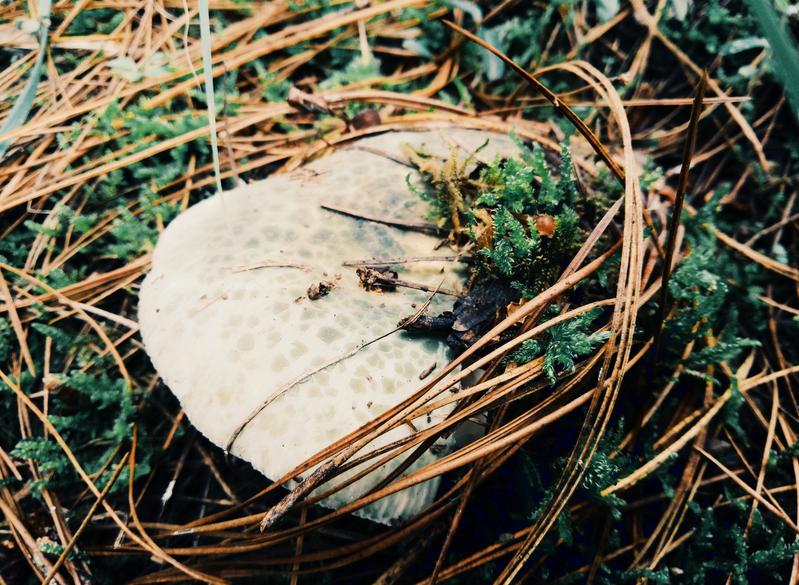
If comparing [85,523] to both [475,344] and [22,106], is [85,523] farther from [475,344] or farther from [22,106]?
[22,106]

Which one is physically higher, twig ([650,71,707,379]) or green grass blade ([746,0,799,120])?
green grass blade ([746,0,799,120])

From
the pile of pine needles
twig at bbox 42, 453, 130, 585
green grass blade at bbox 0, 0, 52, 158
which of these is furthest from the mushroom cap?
green grass blade at bbox 0, 0, 52, 158

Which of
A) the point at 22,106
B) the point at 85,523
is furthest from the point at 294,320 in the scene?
the point at 22,106

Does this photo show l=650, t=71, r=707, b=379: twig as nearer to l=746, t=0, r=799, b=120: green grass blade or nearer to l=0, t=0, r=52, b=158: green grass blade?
l=746, t=0, r=799, b=120: green grass blade

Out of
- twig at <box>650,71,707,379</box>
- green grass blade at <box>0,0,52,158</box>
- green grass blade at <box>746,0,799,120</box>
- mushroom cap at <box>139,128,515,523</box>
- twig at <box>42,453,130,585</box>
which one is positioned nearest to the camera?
green grass blade at <box>746,0,799,120</box>

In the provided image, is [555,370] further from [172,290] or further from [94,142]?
[94,142]

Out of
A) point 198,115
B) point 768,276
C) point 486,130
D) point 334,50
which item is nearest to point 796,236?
point 768,276
